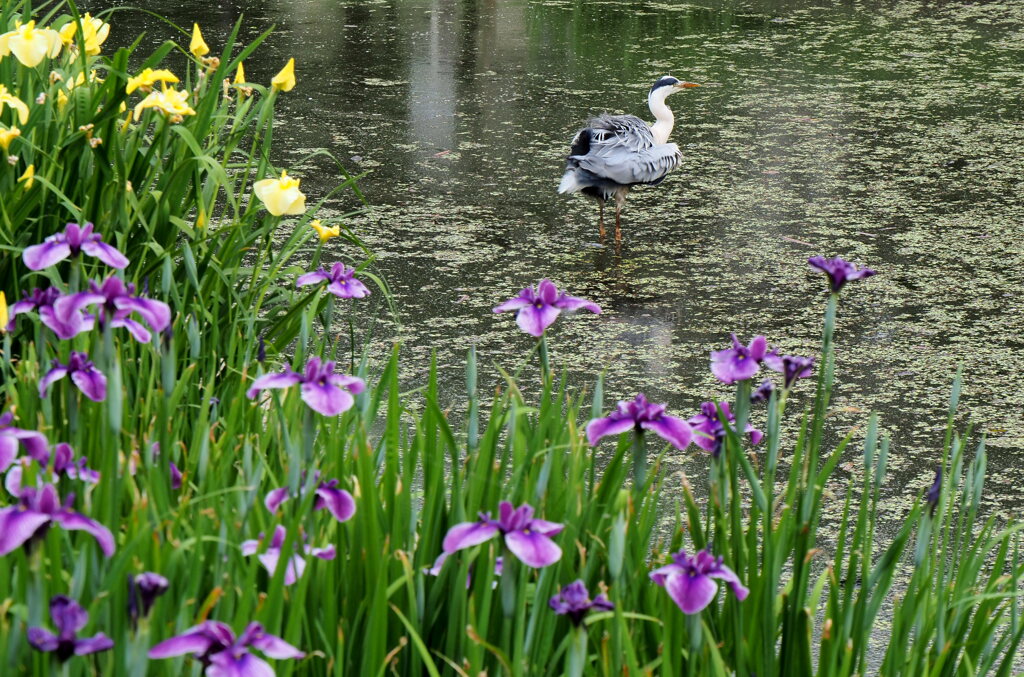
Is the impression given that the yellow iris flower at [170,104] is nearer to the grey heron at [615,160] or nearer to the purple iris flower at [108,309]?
the purple iris flower at [108,309]

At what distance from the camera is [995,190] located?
16.4 ft

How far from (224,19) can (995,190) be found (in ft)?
15.5

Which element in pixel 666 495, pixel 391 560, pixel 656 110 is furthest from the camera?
pixel 656 110

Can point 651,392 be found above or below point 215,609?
below

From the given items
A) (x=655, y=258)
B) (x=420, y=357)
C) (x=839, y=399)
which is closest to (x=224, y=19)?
(x=655, y=258)

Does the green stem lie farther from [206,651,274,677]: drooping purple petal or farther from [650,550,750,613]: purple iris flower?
[206,651,274,677]: drooping purple petal

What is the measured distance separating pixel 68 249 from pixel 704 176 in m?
4.01

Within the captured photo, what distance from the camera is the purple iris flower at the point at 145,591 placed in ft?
3.07

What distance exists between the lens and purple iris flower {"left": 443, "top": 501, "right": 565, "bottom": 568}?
1.14 meters

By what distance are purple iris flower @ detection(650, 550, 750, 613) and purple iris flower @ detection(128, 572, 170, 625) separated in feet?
1.51

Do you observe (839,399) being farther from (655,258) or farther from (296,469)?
(296,469)

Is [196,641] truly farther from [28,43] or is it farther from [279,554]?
[28,43]

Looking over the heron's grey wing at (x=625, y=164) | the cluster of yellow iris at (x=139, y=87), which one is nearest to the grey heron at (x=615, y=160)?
the heron's grey wing at (x=625, y=164)

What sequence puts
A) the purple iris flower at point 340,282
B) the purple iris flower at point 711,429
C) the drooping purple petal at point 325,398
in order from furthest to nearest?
the purple iris flower at point 340,282 → the purple iris flower at point 711,429 → the drooping purple petal at point 325,398
